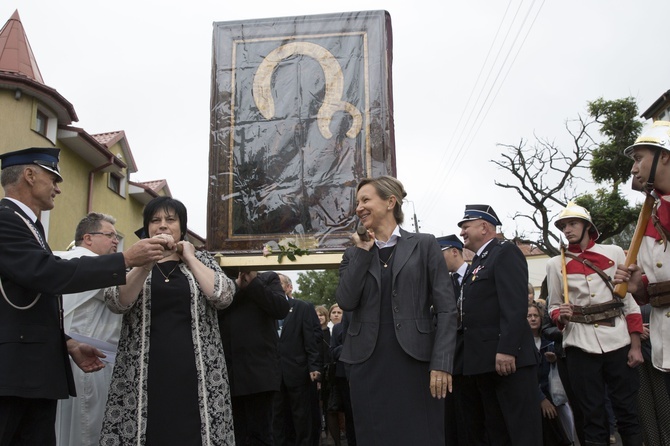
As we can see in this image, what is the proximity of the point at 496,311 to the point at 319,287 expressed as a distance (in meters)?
48.4

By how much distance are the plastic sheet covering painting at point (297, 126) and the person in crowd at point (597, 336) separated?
1.82 metres

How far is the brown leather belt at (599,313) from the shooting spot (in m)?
4.66

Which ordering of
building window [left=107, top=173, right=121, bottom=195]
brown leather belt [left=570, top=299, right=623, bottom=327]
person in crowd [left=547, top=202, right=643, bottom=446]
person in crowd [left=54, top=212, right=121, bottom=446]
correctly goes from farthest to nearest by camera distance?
building window [left=107, top=173, right=121, bottom=195] → brown leather belt [left=570, top=299, right=623, bottom=327] → person in crowd [left=547, top=202, right=643, bottom=446] → person in crowd [left=54, top=212, right=121, bottom=446]

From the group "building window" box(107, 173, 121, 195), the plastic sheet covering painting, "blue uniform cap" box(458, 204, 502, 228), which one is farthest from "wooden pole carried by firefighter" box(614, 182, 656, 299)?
"building window" box(107, 173, 121, 195)

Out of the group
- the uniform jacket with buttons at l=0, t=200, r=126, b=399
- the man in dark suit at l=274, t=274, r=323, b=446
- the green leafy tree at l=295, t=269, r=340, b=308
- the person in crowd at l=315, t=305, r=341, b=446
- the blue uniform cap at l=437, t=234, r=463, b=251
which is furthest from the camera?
the green leafy tree at l=295, t=269, r=340, b=308

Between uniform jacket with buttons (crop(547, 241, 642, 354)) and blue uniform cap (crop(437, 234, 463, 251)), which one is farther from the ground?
blue uniform cap (crop(437, 234, 463, 251))

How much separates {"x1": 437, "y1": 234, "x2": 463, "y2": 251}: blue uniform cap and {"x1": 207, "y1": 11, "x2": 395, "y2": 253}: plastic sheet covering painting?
60.0 inches

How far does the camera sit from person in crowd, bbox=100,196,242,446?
3326 mm

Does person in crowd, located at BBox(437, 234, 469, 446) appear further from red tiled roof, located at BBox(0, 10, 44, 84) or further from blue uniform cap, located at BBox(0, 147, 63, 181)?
red tiled roof, located at BBox(0, 10, 44, 84)

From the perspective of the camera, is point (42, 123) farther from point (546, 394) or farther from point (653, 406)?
point (653, 406)

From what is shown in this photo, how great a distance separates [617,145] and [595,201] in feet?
8.38

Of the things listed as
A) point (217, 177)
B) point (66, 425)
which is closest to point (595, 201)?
point (217, 177)

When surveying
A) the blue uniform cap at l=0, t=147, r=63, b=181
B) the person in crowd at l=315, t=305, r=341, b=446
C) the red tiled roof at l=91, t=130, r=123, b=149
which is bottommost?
the person in crowd at l=315, t=305, r=341, b=446

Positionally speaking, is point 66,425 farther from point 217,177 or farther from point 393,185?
point 393,185
